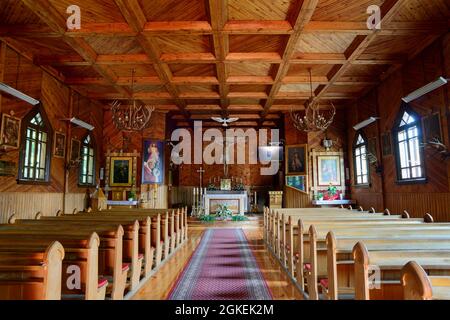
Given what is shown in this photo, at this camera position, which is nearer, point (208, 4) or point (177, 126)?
point (208, 4)

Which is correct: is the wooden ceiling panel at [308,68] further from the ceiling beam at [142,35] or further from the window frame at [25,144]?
the window frame at [25,144]

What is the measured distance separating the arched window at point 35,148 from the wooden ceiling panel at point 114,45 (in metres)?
2.33

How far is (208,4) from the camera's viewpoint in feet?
16.1

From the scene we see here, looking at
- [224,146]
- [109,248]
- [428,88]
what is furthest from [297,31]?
[224,146]

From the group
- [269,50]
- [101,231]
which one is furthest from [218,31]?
[101,231]

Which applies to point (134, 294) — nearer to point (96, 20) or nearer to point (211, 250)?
point (211, 250)

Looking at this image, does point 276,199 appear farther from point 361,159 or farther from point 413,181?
point 413,181

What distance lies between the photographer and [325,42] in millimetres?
6500

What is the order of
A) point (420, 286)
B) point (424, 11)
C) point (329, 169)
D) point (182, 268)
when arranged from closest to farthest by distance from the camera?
point (420, 286)
point (182, 268)
point (424, 11)
point (329, 169)

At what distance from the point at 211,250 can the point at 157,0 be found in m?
5.07

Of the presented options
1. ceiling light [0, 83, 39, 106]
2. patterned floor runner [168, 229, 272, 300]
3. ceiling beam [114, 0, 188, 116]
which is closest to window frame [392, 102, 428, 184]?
patterned floor runner [168, 229, 272, 300]

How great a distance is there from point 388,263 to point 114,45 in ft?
22.6
